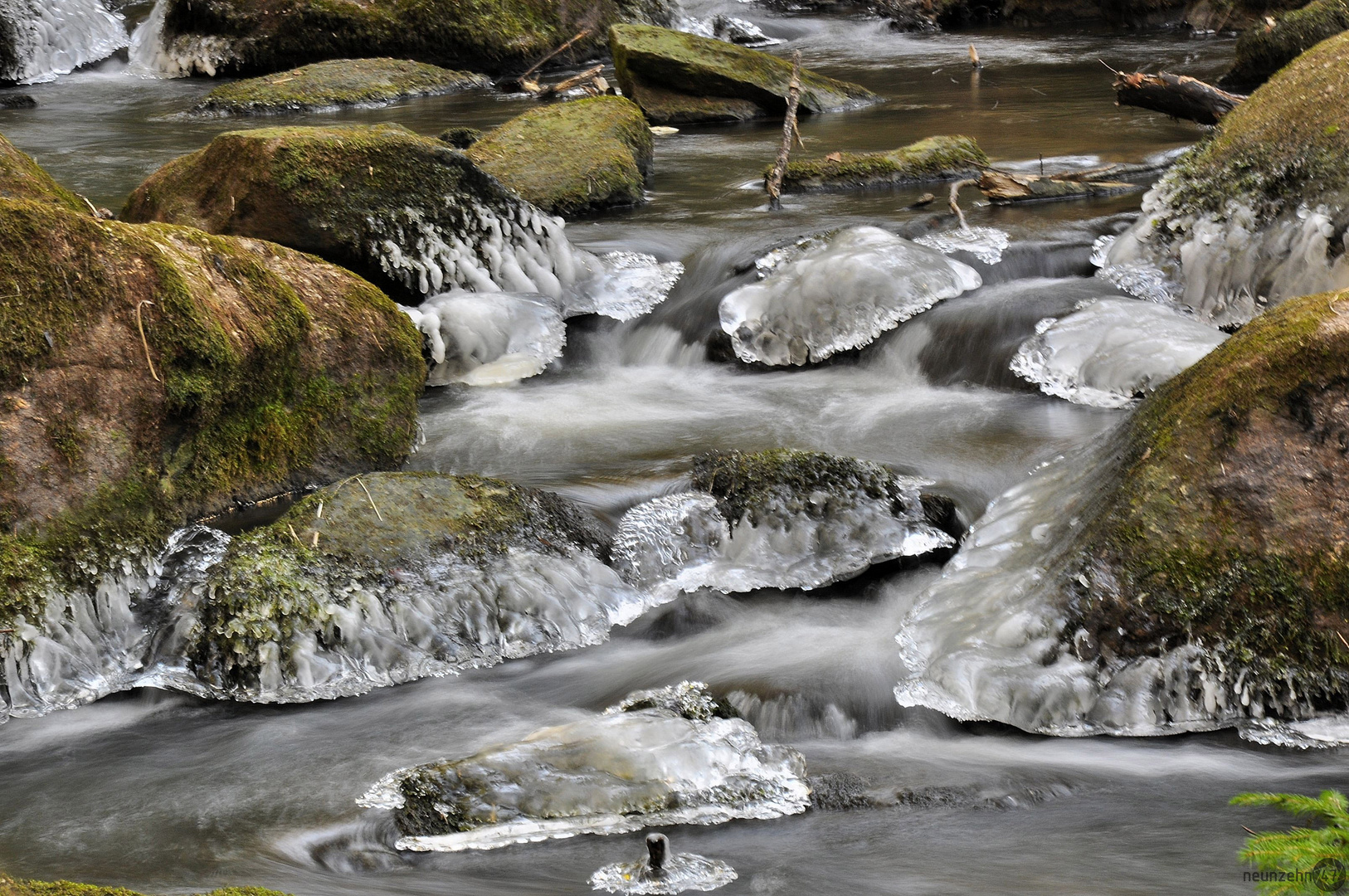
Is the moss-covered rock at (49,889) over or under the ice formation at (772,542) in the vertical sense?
over

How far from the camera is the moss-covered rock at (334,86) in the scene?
13484mm

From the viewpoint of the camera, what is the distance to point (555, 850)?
3.23 metres

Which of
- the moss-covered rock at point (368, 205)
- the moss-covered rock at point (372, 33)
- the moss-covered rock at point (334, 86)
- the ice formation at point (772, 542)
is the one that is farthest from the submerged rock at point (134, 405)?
the moss-covered rock at point (372, 33)

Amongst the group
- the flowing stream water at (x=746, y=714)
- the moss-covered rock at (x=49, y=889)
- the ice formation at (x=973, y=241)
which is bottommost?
the flowing stream water at (x=746, y=714)

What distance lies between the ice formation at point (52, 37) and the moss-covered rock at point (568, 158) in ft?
32.3

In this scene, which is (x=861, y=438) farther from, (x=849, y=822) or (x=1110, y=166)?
(x=1110, y=166)

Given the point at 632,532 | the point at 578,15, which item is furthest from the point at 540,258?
the point at 578,15

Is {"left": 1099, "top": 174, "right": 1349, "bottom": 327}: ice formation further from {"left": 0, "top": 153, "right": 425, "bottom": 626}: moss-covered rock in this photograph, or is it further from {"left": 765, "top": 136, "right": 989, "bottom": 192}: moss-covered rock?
{"left": 0, "top": 153, "right": 425, "bottom": 626}: moss-covered rock

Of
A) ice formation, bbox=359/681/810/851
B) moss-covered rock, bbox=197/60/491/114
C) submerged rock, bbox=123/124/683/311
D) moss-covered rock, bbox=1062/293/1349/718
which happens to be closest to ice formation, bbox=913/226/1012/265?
submerged rock, bbox=123/124/683/311

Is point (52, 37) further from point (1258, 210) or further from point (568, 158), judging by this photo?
point (1258, 210)

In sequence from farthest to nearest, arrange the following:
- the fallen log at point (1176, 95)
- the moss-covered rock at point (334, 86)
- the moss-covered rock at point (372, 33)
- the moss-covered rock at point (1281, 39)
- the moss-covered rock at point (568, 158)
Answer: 1. the moss-covered rock at point (372, 33)
2. the moss-covered rock at point (334, 86)
3. the moss-covered rock at point (1281, 39)
4. the fallen log at point (1176, 95)
5. the moss-covered rock at point (568, 158)

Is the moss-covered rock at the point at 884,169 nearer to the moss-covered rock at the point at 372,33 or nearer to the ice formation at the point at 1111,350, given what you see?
the ice formation at the point at 1111,350

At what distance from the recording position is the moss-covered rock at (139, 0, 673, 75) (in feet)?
51.4

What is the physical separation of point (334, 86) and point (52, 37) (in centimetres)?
531
